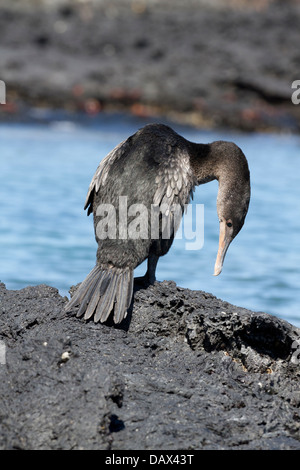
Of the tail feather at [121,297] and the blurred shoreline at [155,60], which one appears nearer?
the tail feather at [121,297]

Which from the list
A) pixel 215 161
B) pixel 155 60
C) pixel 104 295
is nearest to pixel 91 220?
pixel 215 161

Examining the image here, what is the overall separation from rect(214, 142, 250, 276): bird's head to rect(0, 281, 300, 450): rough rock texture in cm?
73

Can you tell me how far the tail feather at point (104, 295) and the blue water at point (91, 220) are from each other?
10.4 ft

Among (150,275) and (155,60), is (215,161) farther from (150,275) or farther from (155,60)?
(155,60)

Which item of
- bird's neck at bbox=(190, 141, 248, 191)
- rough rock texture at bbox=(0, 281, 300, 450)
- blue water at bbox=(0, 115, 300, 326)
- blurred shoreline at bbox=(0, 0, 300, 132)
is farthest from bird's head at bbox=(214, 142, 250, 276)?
blurred shoreline at bbox=(0, 0, 300, 132)

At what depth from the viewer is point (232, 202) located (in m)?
4.66

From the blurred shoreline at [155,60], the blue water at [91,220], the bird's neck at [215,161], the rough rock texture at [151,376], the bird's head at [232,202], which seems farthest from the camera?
the blurred shoreline at [155,60]

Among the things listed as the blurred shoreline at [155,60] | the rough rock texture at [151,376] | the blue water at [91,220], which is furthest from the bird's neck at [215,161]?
the blurred shoreline at [155,60]

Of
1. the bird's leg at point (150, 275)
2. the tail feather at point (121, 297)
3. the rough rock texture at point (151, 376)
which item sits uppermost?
the bird's leg at point (150, 275)

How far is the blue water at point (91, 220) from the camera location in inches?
314

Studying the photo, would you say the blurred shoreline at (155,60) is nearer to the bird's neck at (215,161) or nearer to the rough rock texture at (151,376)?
the bird's neck at (215,161)

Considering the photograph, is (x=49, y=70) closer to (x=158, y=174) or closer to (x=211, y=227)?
(x=211, y=227)

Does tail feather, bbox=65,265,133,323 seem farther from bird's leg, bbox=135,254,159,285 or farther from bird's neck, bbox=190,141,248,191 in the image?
bird's neck, bbox=190,141,248,191

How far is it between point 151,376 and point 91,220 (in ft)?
23.6
